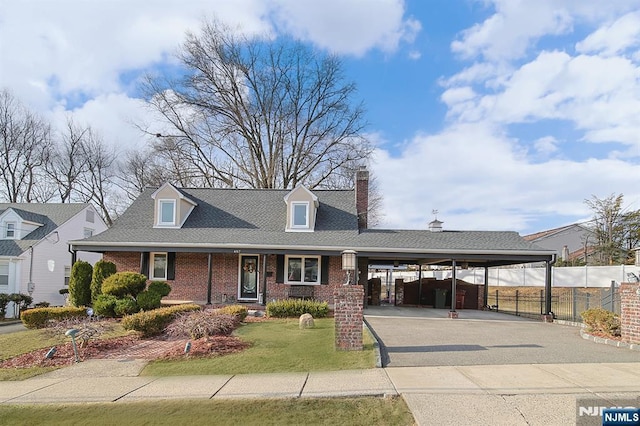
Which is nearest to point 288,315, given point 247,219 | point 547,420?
point 247,219

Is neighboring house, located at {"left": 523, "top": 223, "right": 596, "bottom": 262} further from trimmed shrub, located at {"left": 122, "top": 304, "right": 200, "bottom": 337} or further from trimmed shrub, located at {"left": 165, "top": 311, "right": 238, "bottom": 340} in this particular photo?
trimmed shrub, located at {"left": 122, "top": 304, "right": 200, "bottom": 337}

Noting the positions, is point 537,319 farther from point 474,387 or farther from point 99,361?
point 99,361

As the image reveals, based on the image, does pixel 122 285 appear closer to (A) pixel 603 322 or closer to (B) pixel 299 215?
(B) pixel 299 215

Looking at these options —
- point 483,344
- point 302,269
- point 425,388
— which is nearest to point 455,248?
point 302,269

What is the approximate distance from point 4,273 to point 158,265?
10.7 m

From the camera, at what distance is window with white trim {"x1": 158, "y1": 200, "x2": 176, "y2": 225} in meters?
19.5

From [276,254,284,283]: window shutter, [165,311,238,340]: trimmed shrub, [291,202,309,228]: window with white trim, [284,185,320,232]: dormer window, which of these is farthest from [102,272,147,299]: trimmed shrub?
[291,202,309,228]: window with white trim

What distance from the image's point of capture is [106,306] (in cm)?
1420

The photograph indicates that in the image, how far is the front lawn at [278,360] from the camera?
25.9ft

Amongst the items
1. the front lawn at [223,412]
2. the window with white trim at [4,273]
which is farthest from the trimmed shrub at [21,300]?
the front lawn at [223,412]

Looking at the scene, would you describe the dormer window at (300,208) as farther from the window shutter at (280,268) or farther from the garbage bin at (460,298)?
the garbage bin at (460,298)

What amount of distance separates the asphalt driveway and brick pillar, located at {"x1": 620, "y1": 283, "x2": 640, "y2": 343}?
436 mm

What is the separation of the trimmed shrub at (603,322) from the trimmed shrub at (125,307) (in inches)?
529

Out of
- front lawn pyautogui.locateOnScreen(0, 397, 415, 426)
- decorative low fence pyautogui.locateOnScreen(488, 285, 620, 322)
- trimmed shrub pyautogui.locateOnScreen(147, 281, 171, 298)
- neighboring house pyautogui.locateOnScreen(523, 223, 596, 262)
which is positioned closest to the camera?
front lawn pyautogui.locateOnScreen(0, 397, 415, 426)
